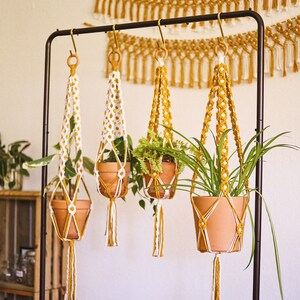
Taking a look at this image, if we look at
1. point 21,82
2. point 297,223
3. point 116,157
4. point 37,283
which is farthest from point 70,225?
point 21,82

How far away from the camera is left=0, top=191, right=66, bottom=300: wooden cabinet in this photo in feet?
8.29

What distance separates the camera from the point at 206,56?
251 centimetres

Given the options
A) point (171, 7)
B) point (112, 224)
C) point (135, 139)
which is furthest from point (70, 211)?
point (171, 7)

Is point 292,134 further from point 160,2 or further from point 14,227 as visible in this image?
point 14,227

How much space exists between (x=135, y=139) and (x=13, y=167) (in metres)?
0.66

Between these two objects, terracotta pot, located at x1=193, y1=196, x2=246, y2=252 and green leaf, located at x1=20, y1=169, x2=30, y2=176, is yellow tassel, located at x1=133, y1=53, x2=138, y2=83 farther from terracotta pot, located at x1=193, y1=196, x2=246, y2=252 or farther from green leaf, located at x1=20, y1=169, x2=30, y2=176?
terracotta pot, located at x1=193, y1=196, x2=246, y2=252

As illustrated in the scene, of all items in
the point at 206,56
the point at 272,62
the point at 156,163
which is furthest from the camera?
the point at 206,56

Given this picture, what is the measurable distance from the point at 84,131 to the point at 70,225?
1020 millimetres

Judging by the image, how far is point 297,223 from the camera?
226cm

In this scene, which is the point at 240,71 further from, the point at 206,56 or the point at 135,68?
the point at 135,68

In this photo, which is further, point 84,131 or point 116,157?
point 84,131

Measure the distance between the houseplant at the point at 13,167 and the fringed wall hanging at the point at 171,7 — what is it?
819 mm

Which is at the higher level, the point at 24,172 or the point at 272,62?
the point at 272,62

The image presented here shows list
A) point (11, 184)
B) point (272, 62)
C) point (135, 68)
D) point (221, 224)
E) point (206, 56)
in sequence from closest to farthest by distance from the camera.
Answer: point (221, 224) < point (272, 62) < point (206, 56) < point (135, 68) < point (11, 184)
